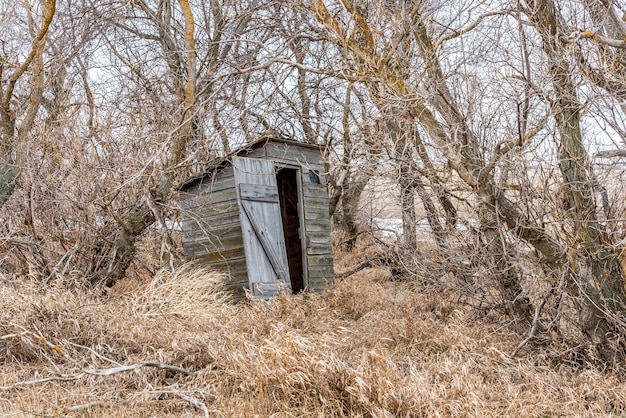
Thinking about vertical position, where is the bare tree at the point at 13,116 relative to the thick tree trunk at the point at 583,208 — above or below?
above

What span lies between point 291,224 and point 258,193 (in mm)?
2521

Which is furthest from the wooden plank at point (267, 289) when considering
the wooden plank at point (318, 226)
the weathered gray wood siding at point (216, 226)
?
the wooden plank at point (318, 226)

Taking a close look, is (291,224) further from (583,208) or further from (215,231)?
(583,208)

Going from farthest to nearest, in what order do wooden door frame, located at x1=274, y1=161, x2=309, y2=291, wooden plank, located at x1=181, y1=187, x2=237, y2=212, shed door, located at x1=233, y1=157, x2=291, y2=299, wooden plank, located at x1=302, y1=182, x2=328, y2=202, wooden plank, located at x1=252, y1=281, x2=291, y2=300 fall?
wooden plank, located at x1=302, y1=182, x2=328, y2=202
wooden door frame, located at x1=274, y1=161, x2=309, y2=291
wooden plank, located at x1=181, y1=187, x2=237, y2=212
shed door, located at x1=233, y1=157, x2=291, y2=299
wooden plank, located at x1=252, y1=281, x2=291, y2=300

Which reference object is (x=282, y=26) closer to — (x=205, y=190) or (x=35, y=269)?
(x=205, y=190)

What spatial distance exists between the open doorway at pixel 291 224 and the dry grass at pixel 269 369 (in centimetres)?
428

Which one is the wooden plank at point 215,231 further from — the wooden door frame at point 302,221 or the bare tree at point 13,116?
the bare tree at point 13,116

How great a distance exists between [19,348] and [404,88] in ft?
14.2

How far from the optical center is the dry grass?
13.6 feet

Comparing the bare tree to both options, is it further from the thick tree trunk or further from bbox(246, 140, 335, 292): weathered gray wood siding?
the thick tree trunk

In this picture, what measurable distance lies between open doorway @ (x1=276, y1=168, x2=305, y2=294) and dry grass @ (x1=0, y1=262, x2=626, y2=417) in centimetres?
428

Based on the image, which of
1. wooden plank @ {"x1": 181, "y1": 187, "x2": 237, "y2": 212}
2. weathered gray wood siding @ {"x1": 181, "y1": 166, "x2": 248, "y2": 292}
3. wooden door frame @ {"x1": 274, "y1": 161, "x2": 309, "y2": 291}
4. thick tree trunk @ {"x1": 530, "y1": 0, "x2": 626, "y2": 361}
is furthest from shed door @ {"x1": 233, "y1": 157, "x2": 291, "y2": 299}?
thick tree trunk @ {"x1": 530, "y1": 0, "x2": 626, "y2": 361}

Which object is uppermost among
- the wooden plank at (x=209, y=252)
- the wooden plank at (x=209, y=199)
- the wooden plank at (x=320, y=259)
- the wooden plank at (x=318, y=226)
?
the wooden plank at (x=209, y=199)

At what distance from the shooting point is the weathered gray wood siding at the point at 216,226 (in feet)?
28.5
